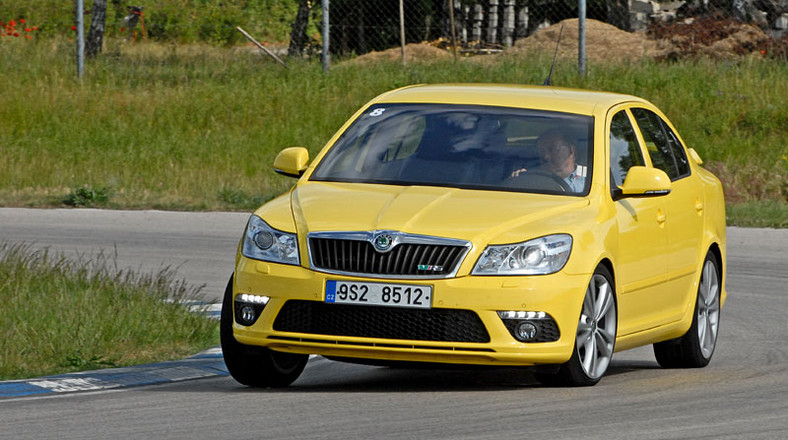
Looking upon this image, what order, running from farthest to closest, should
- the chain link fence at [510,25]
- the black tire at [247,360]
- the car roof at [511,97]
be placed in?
the chain link fence at [510,25] → the car roof at [511,97] → the black tire at [247,360]

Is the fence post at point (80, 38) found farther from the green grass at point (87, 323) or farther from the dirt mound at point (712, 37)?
the green grass at point (87, 323)

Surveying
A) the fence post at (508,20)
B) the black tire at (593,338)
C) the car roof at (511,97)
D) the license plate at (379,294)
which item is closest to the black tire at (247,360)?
the license plate at (379,294)

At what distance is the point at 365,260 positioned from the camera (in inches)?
312

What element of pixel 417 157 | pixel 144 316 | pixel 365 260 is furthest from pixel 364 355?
pixel 144 316

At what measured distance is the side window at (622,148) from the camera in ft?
30.4

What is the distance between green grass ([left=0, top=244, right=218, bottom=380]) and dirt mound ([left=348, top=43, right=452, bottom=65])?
15.7m

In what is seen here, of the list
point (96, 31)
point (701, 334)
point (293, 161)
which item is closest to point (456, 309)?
point (293, 161)

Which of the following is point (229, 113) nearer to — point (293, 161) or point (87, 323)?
point (87, 323)

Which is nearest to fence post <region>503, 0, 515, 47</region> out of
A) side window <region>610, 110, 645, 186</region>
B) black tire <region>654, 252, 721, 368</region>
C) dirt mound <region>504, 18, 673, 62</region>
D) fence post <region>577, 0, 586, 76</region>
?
dirt mound <region>504, 18, 673, 62</region>

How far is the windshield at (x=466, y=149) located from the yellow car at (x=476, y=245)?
0.01m

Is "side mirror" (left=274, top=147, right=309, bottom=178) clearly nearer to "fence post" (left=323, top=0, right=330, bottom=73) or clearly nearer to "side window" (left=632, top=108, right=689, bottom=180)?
"side window" (left=632, top=108, right=689, bottom=180)

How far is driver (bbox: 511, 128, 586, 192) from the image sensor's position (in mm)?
8906

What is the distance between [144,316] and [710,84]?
53.7 ft

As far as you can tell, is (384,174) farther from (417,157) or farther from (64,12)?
(64,12)
